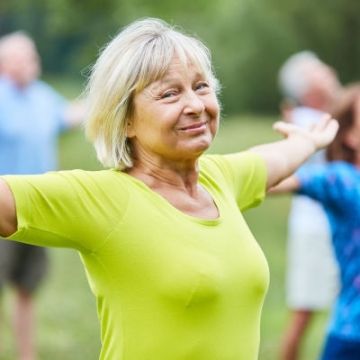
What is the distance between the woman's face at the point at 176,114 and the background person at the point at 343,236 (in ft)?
4.04

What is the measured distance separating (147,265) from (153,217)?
144 mm

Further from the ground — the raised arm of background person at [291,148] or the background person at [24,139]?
the raised arm of background person at [291,148]

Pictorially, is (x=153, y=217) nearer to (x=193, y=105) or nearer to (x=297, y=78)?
(x=193, y=105)

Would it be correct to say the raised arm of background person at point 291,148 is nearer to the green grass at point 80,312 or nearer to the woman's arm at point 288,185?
the woman's arm at point 288,185

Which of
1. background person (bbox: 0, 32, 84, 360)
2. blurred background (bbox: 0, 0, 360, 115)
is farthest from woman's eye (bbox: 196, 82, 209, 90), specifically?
blurred background (bbox: 0, 0, 360, 115)

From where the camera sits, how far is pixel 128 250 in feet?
11.2

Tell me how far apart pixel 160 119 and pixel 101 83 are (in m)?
0.21

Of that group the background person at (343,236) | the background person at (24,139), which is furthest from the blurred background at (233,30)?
the background person at (343,236)

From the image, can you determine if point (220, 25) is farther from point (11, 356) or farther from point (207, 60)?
point (207, 60)

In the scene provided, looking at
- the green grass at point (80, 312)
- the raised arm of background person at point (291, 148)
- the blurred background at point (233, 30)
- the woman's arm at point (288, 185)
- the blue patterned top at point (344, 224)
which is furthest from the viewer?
the blurred background at point (233, 30)

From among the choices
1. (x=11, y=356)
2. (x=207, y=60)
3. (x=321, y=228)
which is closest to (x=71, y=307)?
(x=11, y=356)

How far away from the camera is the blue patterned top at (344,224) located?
4.84m

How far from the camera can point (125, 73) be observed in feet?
11.5

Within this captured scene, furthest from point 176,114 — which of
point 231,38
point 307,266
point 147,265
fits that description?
point 231,38
